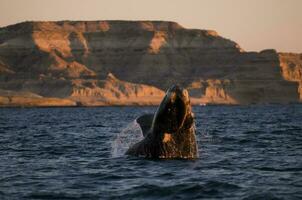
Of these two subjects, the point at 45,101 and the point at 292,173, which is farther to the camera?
the point at 45,101

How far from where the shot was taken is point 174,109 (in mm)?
18906

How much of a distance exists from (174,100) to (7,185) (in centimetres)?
486

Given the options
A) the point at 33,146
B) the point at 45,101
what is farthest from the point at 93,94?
the point at 33,146

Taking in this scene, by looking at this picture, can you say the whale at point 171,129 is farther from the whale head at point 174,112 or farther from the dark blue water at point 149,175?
the dark blue water at point 149,175

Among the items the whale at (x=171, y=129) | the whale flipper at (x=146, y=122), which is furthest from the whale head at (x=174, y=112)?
the whale flipper at (x=146, y=122)

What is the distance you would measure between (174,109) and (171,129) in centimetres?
86

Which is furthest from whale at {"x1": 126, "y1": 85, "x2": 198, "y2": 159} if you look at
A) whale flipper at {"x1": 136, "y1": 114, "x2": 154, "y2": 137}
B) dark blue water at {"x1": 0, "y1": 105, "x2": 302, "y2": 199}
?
dark blue water at {"x1": 0, "y1": 105, "x2": 302, "y2": 199}

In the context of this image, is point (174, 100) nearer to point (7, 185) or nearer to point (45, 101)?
point (7, 185)

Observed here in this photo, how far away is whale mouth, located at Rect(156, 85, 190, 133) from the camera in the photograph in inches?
739

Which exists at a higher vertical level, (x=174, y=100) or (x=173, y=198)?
(x=174, y=100)

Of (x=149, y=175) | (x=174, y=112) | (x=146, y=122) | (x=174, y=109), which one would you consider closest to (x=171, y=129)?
(x=174, y=112)

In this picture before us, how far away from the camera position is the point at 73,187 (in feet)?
58.2

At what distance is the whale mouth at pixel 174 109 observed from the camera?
18766mm

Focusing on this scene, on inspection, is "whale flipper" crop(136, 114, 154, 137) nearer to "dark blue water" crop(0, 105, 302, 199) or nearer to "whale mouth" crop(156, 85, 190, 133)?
"dark blue water" crop(0, 105, 302, 199)
